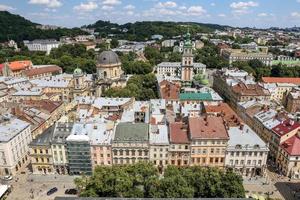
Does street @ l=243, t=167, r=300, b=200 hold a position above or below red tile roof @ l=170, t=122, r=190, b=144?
below

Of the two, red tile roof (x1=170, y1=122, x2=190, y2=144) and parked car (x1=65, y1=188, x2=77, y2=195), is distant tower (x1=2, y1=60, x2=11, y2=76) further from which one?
red tile roof (x1=170, y1=122, x2=190, y2=144)

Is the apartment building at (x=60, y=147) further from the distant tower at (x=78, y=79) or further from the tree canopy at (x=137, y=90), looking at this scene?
the distant tower at (x=78, y=79)

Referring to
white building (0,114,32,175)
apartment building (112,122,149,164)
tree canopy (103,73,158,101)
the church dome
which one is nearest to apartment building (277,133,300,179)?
apartment building (112,122,149,164)

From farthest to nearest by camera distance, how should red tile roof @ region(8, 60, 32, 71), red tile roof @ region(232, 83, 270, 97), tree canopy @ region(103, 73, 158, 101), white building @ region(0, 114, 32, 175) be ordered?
red tile roof @ region(8, 60, 32, 71) < tree canopy @ region(103, 73, 158, 101) < red tile roof @ region(232, 83, 270, 97) < white building @ region(0, 114, 32, 175)

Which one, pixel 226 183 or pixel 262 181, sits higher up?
pixel 226 183

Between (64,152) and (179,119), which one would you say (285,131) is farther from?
(64,152)

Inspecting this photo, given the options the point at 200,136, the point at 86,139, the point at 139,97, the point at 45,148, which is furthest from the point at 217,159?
the point at 139,97

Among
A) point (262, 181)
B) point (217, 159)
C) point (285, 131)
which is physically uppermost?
point (285, 131)

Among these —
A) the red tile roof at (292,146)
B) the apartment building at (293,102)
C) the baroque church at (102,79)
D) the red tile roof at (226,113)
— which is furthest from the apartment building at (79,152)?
the apartment building at (293,102)
